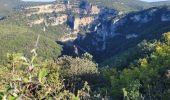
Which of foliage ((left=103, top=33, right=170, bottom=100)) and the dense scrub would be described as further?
foliage ((left=103, top=33, right=170, bottom=100))

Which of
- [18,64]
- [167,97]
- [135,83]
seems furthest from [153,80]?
[18,64]

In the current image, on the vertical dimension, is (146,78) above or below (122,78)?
above

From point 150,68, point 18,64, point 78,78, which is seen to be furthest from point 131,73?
point 18,64

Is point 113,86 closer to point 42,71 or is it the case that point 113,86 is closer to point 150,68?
point 150,68

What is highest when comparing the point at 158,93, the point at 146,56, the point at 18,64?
the point at 18,64

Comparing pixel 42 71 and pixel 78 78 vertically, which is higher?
pixel 42 71

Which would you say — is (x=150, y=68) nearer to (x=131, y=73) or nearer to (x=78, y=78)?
(x=131, y=73)

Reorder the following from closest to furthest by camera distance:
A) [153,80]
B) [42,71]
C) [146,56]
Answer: [42,71], [153,80], [146,56]

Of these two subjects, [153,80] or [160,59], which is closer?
[153,80]

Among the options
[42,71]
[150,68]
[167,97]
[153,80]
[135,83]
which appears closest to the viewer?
[42,71]

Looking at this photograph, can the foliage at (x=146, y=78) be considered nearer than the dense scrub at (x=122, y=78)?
No

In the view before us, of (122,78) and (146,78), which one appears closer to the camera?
(146,78)
